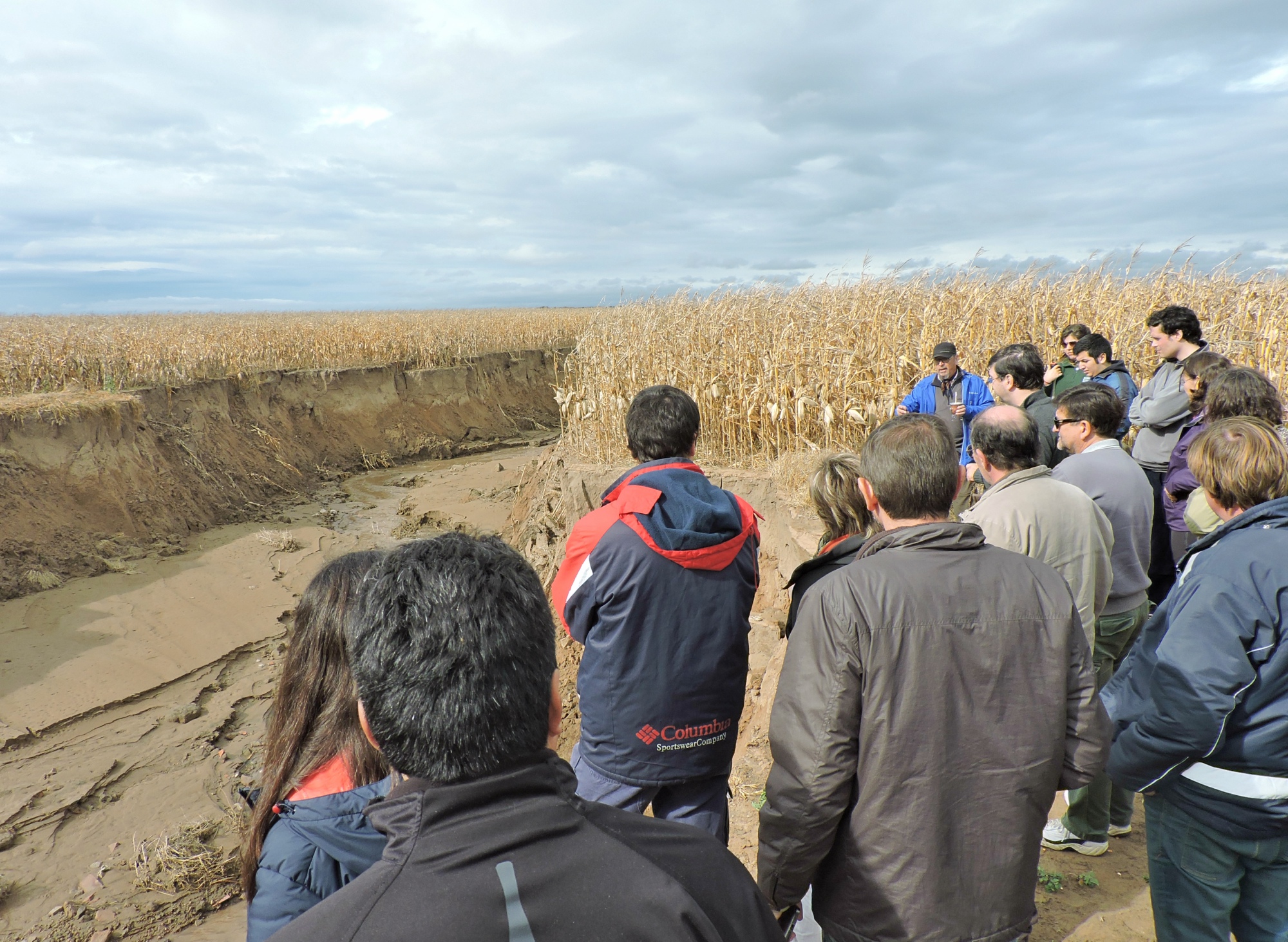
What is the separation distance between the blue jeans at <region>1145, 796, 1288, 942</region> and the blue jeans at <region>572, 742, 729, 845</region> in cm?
134

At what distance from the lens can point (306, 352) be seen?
17297mm

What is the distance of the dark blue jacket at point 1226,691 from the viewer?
5.90 feet

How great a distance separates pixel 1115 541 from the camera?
125 inches

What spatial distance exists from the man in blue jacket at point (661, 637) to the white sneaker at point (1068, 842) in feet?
6.26

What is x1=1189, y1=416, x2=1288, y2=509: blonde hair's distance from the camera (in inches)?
78.7

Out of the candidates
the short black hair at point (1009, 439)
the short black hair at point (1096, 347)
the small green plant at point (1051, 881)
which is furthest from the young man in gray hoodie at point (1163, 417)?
the short black hair at point (1009, 439)

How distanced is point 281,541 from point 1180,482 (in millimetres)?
10225

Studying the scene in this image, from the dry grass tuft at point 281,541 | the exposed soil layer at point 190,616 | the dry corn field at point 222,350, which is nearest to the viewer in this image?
the exposed soil layer at point 190,616

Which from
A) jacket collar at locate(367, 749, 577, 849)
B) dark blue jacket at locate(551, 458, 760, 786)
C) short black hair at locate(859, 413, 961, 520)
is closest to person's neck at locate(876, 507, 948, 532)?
short black hair at locate(859, 413, 961, 520)

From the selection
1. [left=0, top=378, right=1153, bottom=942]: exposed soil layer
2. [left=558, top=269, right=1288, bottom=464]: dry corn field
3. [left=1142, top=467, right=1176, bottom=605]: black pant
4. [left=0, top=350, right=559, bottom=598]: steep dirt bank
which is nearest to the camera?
[left=0, top=378, right=1153, bottom=942]: exposed soil layer

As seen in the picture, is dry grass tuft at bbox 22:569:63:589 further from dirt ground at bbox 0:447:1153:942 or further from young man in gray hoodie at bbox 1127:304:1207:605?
young man in gray hoodie at bbox 1127:304:1207:605

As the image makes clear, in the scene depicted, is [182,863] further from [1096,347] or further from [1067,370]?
[1067,370]

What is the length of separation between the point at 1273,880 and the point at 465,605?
243 cm

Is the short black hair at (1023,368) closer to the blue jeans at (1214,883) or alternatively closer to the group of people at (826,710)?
the group of people at (826,710)
